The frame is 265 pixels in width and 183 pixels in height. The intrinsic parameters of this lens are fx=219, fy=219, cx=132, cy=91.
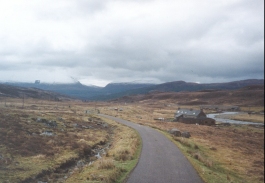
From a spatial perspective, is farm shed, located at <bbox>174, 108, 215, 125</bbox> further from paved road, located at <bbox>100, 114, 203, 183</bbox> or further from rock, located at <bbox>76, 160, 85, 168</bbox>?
rock, located at <bbox>76, 160, 85, 168</bbox>

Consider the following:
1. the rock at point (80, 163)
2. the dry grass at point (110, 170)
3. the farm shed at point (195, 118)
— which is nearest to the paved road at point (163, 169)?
the dry grass at point (110, 170)

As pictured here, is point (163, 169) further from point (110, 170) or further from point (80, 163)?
point (80, 163)

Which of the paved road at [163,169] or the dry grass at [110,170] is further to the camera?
the paved road at [163,169]

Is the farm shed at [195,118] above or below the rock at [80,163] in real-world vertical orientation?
below

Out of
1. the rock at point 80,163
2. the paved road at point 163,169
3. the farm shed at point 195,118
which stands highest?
the paved road at point 163,169

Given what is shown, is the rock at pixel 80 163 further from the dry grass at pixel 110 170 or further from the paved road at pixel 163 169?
the paved road at pixel 163 169

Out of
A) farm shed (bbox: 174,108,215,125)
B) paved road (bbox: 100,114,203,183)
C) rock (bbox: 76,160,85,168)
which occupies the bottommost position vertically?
farm shed (bbox: 174,108,215,125)

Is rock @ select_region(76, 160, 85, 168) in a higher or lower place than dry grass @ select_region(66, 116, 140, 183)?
lower

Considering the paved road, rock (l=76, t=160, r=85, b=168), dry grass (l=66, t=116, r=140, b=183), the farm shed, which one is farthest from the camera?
the farm shed

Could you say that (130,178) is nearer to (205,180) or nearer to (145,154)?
(205,180)

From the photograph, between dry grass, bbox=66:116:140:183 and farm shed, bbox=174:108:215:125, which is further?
farm shed, bbox=174:108:215:125

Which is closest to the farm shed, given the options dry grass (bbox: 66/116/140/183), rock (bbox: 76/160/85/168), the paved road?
the paved road

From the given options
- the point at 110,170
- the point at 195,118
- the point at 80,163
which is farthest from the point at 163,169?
the point at 195,118

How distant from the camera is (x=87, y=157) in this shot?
95.4ft
